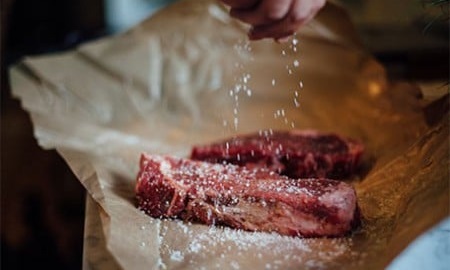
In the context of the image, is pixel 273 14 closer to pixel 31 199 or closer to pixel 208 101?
pixel 208 101

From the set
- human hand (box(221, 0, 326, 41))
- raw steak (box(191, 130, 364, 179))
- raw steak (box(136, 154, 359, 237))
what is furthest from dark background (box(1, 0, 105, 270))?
human hand (box(221, 0, 326, 41))

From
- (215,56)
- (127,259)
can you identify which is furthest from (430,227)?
(215,56)

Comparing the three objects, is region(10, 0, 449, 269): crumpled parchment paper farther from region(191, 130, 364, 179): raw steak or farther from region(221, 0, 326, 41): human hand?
region(221, 0, 326, 41): human hand

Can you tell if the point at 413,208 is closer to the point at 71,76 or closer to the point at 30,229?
the point at 71,76

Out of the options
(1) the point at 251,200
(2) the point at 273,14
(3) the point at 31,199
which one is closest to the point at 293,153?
(1) the point at 251,200

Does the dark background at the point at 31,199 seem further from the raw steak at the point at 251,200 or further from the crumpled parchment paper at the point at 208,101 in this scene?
the raw steak at the point at 251,200

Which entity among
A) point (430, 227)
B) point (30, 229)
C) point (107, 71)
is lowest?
point (30, 229)

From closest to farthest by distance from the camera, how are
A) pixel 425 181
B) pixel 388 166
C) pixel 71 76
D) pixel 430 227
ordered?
pixel 430 227
pixel 425 181
pixel 388 166
pixel 71 76
